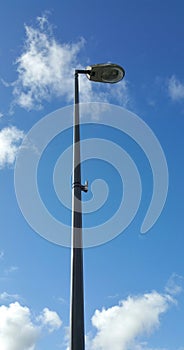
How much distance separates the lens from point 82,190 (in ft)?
33.9

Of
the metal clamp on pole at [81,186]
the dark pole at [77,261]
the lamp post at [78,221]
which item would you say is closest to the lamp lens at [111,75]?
the lamp post at [78,221]

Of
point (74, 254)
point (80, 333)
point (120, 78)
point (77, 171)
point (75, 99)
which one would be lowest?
point (80, 333)

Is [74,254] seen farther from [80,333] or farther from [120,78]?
[120,78]

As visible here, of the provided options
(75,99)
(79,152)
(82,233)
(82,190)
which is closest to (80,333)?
(82,233)

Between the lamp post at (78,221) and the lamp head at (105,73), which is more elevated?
the lamp head at (105,73)

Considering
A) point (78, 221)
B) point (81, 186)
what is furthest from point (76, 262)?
point (81, 186)

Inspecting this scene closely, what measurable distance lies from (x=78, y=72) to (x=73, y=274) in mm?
5131

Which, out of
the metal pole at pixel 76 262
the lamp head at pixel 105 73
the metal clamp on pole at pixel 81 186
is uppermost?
the lamp head at pixel 105 73

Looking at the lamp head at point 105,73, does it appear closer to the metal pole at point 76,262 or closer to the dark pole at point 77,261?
the dark pole at point 77,261

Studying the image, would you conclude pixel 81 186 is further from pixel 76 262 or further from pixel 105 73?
pixel 105 73

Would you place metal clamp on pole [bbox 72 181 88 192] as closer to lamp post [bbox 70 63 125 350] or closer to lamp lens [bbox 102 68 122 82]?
lamp post [bbox 70 63 125 350]

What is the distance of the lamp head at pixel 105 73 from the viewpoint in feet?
38.4

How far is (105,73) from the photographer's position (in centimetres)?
1184

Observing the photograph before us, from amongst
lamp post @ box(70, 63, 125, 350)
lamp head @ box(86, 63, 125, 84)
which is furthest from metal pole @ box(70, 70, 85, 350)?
lamp head @ box(86, 63, 125, 84)
